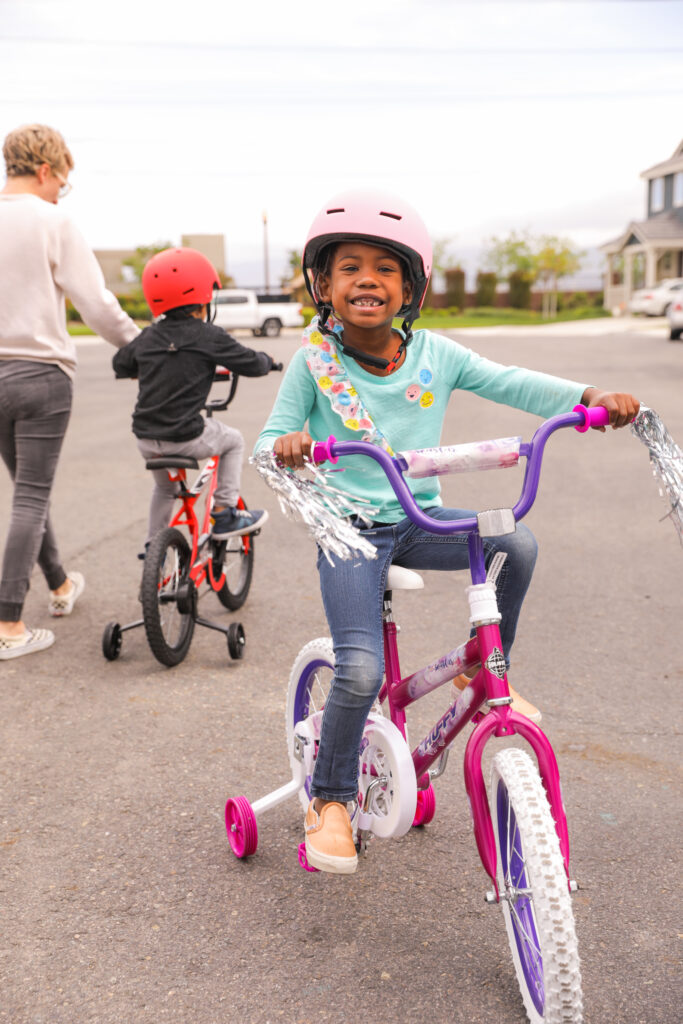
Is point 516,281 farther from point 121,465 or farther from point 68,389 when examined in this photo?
point 68,389

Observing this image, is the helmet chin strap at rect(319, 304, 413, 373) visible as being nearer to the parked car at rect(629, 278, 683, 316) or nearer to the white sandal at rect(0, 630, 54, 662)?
the white sandal at rect(0, 630, 54, 662)

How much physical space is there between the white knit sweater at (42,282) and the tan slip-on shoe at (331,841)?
8.87 ft

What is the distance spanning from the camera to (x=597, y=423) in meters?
2.53

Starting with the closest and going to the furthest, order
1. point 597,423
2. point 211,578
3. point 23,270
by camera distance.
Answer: point 597,423
point 23,270
point 211,578

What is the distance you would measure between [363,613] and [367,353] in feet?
2.48

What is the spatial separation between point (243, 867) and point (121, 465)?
Answer: 746cm

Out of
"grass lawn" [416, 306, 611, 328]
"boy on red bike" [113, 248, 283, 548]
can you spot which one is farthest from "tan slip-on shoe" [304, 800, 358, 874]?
"grass lawn" [416, 306, 611, 328]

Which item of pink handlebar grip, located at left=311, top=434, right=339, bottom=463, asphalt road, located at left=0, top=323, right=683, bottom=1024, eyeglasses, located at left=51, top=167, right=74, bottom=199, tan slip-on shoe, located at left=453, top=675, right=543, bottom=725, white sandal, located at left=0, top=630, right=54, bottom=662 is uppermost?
eyeglasses, located at left=51, top=167, right=74, bottom=199

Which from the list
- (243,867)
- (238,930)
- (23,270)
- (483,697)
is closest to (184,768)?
(243,867)

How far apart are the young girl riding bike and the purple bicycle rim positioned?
413 millimetres

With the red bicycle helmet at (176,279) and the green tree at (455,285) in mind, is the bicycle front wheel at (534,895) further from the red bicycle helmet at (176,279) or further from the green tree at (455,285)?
the green tree at (455,285)

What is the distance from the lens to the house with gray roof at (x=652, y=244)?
167ft

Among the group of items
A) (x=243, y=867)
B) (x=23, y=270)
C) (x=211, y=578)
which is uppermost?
(x=23, y=270)

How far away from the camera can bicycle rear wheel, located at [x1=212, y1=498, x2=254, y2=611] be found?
17.3 ft
